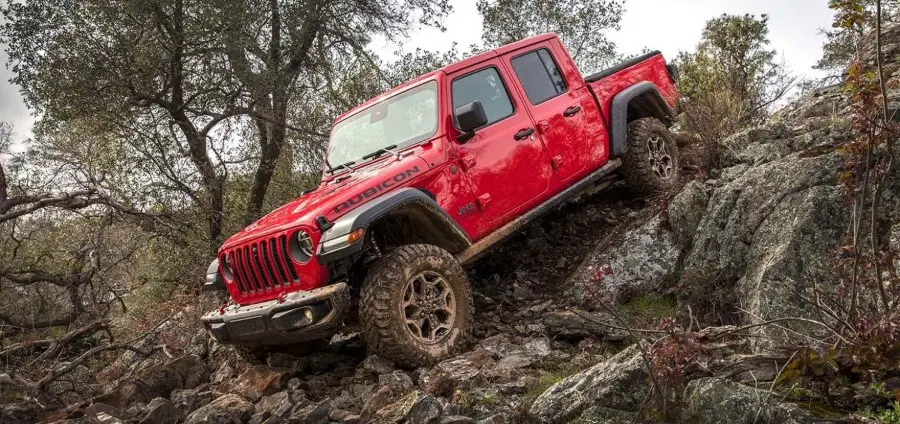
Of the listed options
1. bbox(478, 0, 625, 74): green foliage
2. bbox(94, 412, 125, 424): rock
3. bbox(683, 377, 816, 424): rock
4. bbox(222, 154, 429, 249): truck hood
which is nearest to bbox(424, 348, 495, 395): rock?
bbox(222, 154, 429, 249): truck hood

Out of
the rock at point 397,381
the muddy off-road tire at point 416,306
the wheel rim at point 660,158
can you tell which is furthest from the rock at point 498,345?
the wheel rim at point 660,158

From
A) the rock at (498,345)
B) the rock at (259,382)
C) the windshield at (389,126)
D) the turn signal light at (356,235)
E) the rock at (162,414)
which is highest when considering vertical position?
the windshield at (389,126)

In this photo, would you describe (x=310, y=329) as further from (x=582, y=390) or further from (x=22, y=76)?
(x=22, y=76)

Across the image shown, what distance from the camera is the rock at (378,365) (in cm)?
426

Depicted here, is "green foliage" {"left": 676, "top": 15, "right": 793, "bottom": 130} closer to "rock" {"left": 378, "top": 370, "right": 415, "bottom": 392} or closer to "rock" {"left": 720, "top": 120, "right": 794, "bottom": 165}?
"rock" {"left": 720, "top": 120, "right": 794, "bottom": 165}

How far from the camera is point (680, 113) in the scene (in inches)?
281

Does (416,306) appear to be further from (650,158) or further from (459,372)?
(650,158)

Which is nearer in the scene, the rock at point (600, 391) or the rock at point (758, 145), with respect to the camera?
the rock at point (600, 391)

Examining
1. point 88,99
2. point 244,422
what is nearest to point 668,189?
point 244,422

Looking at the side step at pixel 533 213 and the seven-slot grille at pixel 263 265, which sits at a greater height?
the seven-slot grille at pixel 263 265

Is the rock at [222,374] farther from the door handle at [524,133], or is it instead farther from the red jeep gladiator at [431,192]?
the door handle at [524,133]

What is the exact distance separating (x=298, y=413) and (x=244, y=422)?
1.72ft

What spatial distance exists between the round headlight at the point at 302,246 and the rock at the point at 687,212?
2.81 meters

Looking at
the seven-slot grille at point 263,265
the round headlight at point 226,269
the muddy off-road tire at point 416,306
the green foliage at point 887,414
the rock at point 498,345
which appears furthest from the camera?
the round headlight at point 226,269
